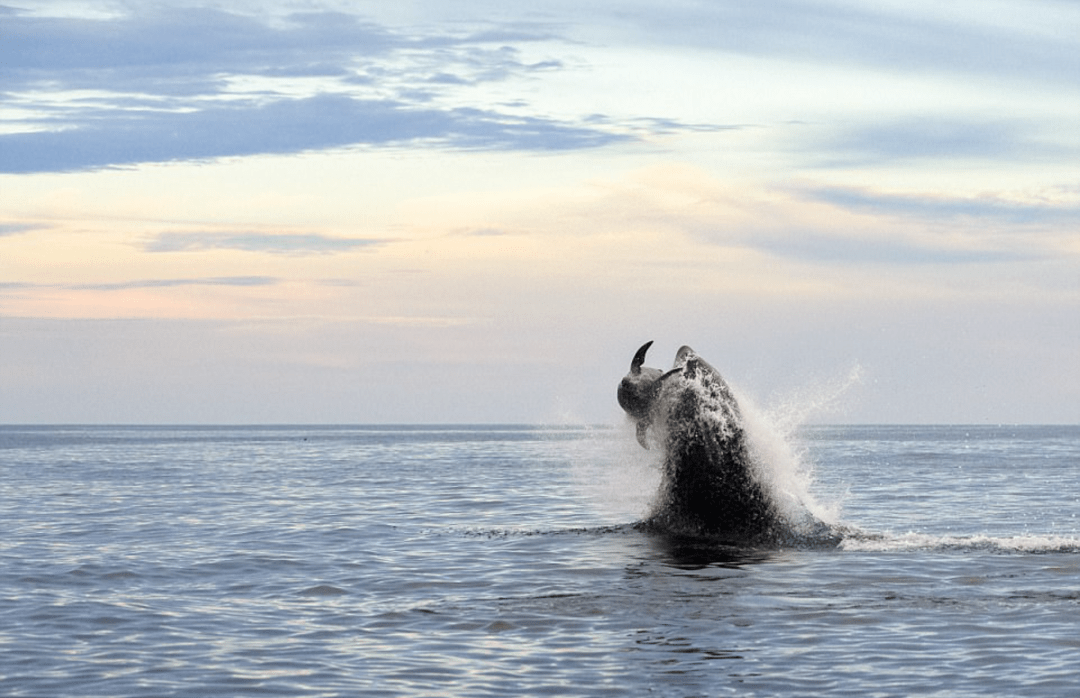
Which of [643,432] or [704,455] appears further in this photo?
[643,432]

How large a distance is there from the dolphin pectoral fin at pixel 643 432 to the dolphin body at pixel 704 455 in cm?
2

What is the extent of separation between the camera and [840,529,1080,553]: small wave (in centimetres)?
2009

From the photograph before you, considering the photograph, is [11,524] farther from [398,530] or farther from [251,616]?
[251,616]

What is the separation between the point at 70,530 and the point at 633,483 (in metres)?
12.3

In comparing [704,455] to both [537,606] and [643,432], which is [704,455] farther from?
[537,606]

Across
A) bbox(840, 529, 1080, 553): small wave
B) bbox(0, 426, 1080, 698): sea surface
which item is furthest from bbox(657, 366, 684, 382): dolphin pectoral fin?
bbox(840, 529, 1080, 553): small wave

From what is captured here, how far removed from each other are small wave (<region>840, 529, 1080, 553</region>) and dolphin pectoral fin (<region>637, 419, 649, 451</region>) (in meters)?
3.52

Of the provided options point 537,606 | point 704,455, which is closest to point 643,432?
point 704,455

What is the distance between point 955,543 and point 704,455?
4.47 metres

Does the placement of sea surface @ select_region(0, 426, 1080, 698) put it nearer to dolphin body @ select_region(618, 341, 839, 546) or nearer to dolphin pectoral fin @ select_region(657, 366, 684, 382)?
dolphin body @ select_region(618, 341, 839, 546)

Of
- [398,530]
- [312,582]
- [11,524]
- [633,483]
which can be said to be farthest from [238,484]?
[312,582]

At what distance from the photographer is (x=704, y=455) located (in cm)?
2030

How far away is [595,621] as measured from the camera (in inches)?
580

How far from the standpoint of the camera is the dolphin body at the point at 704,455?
20188 mm
